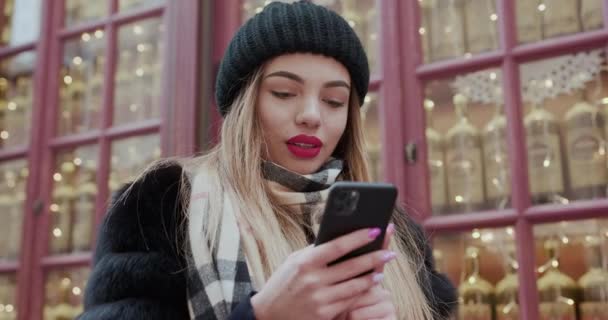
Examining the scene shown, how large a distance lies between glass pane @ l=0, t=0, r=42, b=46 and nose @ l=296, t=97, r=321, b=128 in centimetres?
217

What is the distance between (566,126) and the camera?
74.6 inches

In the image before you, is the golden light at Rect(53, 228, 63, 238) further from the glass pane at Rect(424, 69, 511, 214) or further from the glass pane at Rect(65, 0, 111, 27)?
the glass pane at Rect(424, 69, 511, 214)

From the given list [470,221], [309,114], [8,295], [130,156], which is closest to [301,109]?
[309,114]

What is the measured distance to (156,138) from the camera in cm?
A: 248

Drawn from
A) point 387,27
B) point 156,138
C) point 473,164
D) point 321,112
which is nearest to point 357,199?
point 321,112

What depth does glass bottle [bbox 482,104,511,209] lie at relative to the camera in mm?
1915

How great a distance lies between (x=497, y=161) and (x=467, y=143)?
0.12 meters

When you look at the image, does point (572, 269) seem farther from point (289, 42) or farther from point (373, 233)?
point (373, 233)

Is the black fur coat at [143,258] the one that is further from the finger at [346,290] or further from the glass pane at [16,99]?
the glass pane at [16,99]

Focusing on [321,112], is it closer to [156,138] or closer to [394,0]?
[394,0]

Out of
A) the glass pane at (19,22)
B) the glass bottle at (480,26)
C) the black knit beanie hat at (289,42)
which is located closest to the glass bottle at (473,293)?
the glass bottle at (480,26)

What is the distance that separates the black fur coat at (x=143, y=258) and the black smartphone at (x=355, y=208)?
32 cm

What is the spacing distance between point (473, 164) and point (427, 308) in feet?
3.13

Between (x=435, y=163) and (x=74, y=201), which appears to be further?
(x=74, y=201)
